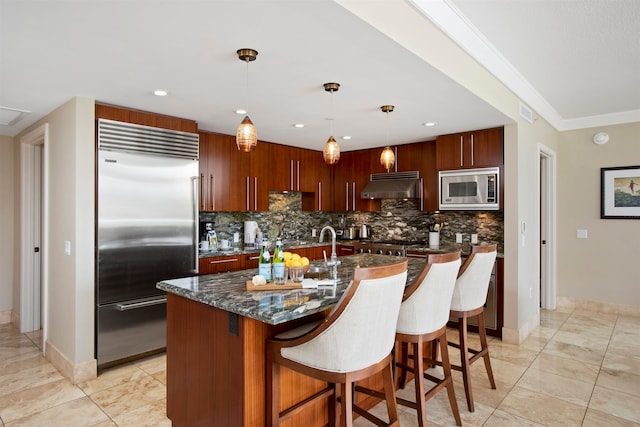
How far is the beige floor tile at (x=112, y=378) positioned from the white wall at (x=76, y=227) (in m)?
0.20

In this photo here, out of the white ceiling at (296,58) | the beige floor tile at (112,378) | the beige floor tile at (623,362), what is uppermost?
the white ceiling at (296,58)

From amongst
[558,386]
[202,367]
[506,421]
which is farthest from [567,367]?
[202,367]

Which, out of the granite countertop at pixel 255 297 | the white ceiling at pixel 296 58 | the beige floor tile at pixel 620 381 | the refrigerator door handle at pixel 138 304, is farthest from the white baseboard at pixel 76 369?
the beige floor tile at pixel 620 381

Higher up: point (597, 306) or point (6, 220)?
point (6, 220)

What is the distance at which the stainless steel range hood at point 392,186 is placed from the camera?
16.4ft

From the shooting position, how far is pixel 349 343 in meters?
1.65

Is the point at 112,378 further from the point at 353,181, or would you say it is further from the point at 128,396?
the point at 353,181

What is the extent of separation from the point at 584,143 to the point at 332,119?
12.1 feet

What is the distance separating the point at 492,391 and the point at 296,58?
9.20 feet

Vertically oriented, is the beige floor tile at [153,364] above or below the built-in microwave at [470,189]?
below

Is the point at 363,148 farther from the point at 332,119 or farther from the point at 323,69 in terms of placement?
the point at 323,69

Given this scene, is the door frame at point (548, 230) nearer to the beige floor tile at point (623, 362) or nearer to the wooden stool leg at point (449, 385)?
the beige floor tile at point (623, 362)

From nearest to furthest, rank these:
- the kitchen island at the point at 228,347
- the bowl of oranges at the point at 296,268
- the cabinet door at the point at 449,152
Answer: the kitchen island at the point at 228,347
the bowl of oranges at the point at 296,268
the cabinet door at the point at 449,152

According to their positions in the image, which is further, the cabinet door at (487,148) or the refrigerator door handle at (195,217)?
the cabinet door at (487,148)
